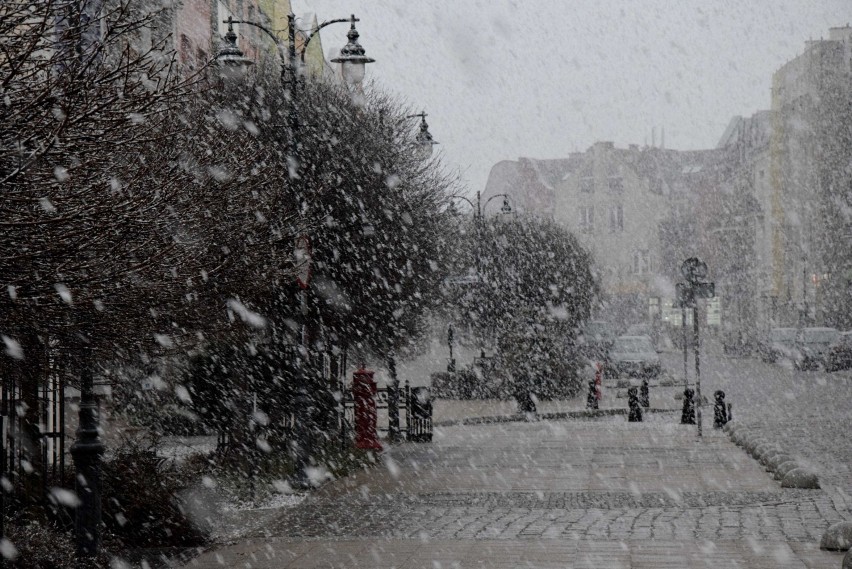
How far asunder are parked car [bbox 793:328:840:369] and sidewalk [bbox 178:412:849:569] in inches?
1081

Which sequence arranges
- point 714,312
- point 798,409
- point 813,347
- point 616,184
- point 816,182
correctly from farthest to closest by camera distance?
point 616,184, point 714,312, point 816,182, point 813,347, point 798,409

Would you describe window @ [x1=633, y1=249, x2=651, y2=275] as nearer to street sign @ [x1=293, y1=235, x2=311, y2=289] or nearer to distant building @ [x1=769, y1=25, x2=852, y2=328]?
distant building @ [x1=769, y1=25, x2=852, y2=328]

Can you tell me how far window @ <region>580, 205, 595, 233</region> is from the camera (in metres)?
90.4

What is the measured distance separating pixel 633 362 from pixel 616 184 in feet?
164

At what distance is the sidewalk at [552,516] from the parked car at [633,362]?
78.1ft

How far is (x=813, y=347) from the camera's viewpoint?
43.8m

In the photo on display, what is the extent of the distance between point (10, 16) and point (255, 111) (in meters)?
14.2

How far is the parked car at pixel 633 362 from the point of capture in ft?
136

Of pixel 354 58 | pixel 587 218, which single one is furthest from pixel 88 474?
pixel 587 218

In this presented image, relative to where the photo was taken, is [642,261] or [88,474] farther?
[642,261]

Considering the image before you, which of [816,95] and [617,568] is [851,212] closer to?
[816,95]

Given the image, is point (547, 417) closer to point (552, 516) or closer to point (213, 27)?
point (552, 516)

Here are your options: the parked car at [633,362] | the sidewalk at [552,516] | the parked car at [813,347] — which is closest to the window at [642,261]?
the parked car at [813,347]

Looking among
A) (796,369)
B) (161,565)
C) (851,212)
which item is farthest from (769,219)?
(161,565)
